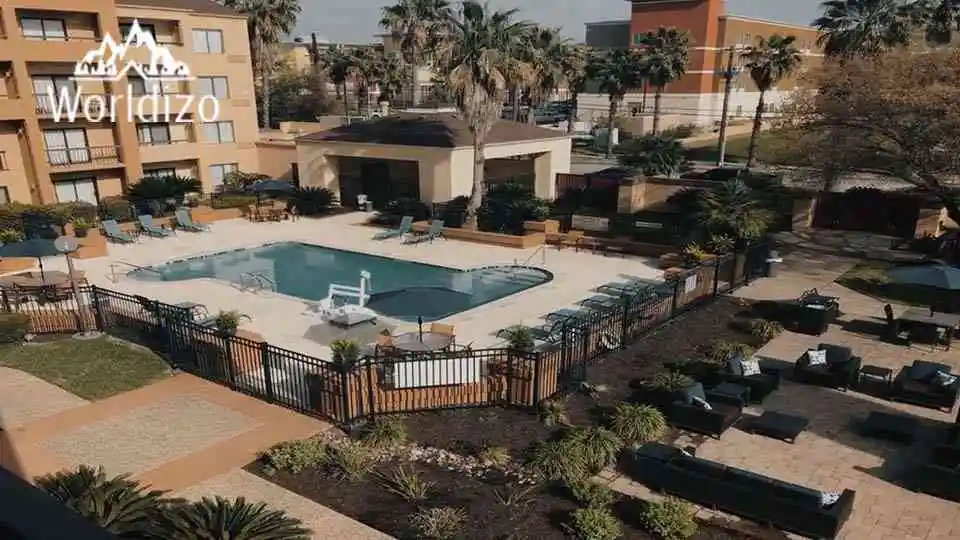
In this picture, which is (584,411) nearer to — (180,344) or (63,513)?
(180,344)

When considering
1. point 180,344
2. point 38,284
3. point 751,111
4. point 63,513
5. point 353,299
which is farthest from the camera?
point 751,111

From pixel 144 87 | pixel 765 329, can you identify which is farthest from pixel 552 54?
pixel 765 329

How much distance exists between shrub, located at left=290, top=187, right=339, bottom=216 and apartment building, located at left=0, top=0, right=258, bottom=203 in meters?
9.38

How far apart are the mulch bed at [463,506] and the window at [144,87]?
1327 inches

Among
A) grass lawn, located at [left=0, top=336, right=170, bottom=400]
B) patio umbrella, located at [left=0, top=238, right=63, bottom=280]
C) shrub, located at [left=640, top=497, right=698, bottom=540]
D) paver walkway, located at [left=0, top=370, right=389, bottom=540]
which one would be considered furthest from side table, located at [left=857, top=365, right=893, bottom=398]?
A: patio umbrella, located at [left=0, top=238, right=63, bottom=280]

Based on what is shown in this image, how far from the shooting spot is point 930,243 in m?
25.1

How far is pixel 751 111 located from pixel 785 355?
8488 centimetres

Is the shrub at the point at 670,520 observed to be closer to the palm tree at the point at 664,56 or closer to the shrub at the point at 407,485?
the shrub at the point at 407,485

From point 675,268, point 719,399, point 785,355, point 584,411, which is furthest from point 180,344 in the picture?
point 675,268

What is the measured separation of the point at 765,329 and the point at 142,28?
36.6 m

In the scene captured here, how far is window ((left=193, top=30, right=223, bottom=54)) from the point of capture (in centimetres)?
3981

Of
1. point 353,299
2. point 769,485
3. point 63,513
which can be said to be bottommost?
point 353,299

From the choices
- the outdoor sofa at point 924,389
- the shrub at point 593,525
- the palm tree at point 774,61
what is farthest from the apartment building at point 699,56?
the shrub at point 593,525

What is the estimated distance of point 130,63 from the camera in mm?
A: 37000
